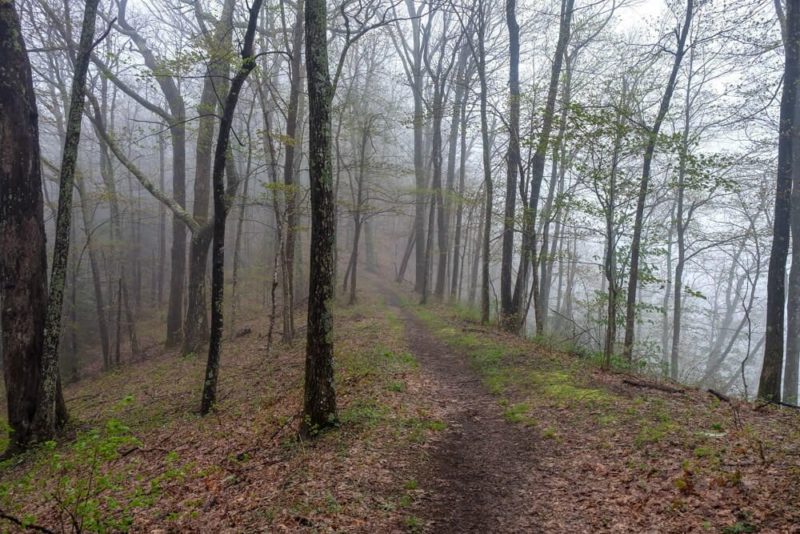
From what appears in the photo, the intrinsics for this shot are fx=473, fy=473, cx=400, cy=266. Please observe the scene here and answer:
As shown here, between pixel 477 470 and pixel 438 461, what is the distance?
0.54m

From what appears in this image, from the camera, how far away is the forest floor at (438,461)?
4867 millimetres

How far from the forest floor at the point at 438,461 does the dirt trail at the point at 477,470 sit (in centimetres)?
3

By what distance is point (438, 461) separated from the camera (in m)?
6.44

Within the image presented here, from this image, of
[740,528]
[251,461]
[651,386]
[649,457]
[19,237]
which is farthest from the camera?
[651,386]

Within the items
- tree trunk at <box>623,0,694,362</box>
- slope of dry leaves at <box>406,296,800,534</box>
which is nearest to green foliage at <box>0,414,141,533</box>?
slope of dry leaves at <box>406,296,800,534</box>

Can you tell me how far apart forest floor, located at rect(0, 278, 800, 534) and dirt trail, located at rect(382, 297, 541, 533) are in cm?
3

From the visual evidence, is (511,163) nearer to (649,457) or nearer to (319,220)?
(319,220)

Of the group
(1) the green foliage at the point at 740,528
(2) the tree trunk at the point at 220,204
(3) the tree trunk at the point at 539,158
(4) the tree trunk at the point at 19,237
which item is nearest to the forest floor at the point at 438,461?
(1) the green foliage at the point at 740,528

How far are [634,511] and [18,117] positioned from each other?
1103 cm

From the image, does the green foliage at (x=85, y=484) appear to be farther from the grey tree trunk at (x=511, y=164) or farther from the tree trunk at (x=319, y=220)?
the grey tree trunk at (x=511, y=164)

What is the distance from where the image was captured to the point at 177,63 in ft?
30.2

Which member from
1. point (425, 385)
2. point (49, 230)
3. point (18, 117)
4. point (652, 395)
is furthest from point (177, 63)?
point (49, 230)

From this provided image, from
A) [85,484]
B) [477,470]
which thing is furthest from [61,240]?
[477,470]

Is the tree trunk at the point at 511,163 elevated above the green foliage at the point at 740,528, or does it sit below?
above
